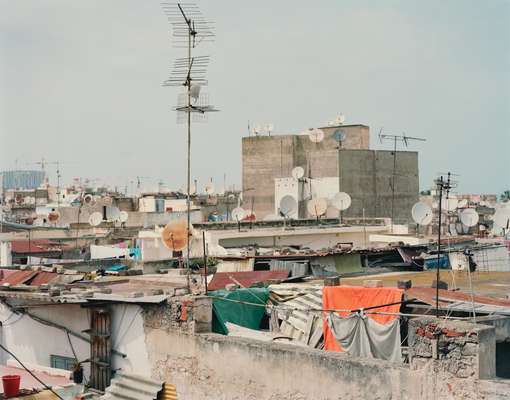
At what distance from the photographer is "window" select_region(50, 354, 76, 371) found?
14151 mm

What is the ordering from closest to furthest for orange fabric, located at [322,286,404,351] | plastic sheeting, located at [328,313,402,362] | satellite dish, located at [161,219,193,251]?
1. plastic sheeting, located at [328,313,402,362]
2. orange fabric, located at [322,286,404,351]
3. satellite dish, located at [161,219,193,251]

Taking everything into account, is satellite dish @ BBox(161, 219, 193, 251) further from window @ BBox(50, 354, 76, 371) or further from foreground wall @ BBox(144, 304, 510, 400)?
foreground wall @ BBox(144, 304, 510, 400)

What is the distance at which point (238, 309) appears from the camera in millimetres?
13523

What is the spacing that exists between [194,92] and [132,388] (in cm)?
568

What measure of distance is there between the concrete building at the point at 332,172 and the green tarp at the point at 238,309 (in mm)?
27722

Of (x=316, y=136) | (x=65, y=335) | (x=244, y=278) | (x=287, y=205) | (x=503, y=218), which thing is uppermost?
(x=316, y=136)

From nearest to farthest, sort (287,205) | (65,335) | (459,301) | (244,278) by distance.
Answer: (459,301) < (65,335) < (244,278) < (287,205)

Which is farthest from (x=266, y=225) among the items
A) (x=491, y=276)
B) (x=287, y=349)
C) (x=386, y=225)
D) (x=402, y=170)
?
(x=287, y=349)

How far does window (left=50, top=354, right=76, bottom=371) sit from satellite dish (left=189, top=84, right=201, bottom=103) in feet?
18.2

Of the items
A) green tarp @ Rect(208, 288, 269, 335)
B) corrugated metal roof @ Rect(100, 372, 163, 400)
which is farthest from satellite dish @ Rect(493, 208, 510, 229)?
corrugated metal roof @ Rect(100, 372, 163, 400)

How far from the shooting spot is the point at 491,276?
741 inches

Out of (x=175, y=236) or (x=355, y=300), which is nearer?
(x=355, y=300)

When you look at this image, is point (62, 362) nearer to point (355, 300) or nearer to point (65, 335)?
point (65, 335)

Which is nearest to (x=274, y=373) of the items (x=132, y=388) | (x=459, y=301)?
(x=132, y=388)
